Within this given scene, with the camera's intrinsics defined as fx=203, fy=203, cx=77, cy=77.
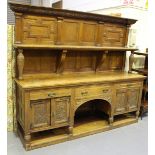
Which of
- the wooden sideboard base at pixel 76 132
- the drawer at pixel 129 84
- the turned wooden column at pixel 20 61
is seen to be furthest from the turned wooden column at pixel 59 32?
the wooden sideboard base at pixel 76 132

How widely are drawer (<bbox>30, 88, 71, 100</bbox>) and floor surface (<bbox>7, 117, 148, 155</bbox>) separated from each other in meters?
0.65

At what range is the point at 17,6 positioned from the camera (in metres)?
2.41

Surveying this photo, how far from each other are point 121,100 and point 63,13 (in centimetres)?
155

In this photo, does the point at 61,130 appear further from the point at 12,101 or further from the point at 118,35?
the point at 118,35

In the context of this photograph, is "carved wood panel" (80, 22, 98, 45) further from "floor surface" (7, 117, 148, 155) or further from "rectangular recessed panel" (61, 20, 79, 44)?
"floor surface" (7, 117, 148, 155)

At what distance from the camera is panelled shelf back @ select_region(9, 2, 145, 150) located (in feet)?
8.08

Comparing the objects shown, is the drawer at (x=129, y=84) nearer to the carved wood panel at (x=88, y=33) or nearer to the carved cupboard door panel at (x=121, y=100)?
the carved cupboard door panel at (x=121, y=100)

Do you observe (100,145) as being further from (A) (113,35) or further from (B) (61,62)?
(A) (113,35)

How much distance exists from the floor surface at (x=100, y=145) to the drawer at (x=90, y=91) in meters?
0.60

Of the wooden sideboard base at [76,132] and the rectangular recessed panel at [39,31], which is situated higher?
the rectangular recessed panel at [39,31]

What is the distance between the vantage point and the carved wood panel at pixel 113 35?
328 centimetres

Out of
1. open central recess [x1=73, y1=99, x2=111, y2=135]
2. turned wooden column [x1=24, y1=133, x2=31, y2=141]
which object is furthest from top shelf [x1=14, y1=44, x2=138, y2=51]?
turned wooden column [x1=24, y1=133, x2=31, y2=141]
